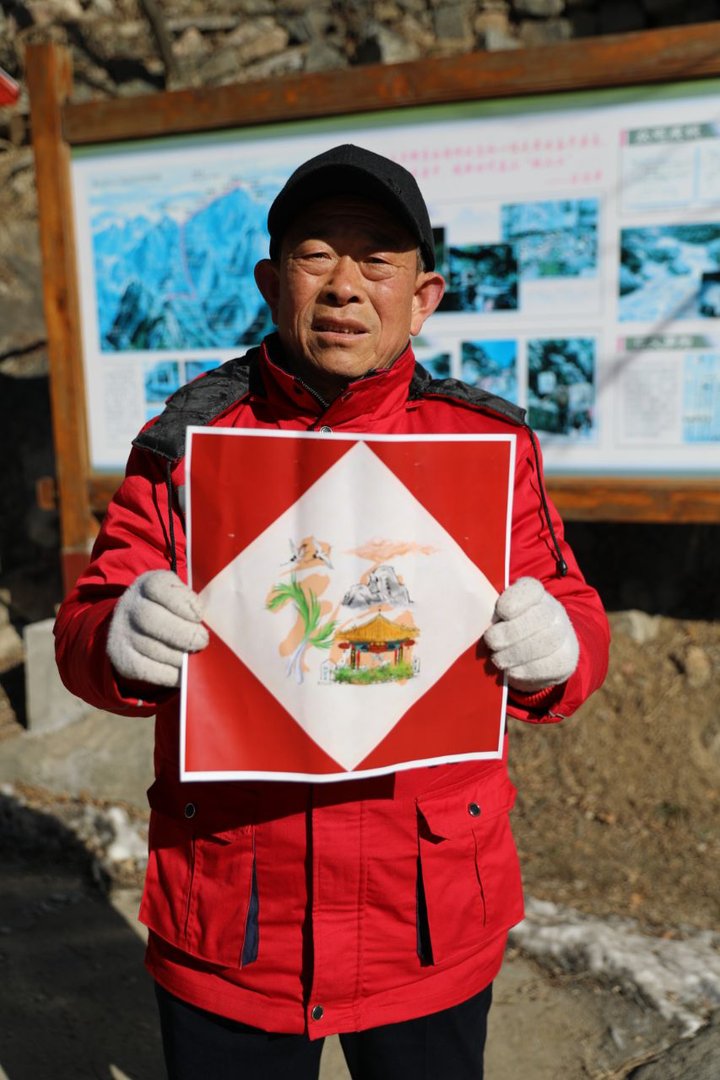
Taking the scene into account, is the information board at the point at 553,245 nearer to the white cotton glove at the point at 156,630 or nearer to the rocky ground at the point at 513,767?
the rocky ground at the point at 513,767

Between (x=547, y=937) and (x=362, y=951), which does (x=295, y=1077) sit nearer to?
(x=362, y=951)

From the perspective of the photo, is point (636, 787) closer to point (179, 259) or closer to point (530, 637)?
point (530, 637)

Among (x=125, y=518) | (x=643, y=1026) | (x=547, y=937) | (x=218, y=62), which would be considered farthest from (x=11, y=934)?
(x=218, y=62)

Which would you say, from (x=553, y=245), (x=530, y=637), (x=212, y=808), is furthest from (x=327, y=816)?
(x=553, y=245)

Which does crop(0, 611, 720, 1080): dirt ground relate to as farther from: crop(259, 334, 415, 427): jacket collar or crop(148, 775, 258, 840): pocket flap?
crop(259, 334, 415, 427): jacket collar

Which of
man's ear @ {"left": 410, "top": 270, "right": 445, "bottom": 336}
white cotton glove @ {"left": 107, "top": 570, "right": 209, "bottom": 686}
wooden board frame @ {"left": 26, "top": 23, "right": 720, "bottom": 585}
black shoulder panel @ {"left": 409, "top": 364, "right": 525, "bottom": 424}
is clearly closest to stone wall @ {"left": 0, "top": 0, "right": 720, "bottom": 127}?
wooden board frame @ {"left": 26, "top": 23, "right": 720, "bottom": 585}

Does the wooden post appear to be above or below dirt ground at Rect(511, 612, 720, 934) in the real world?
above
